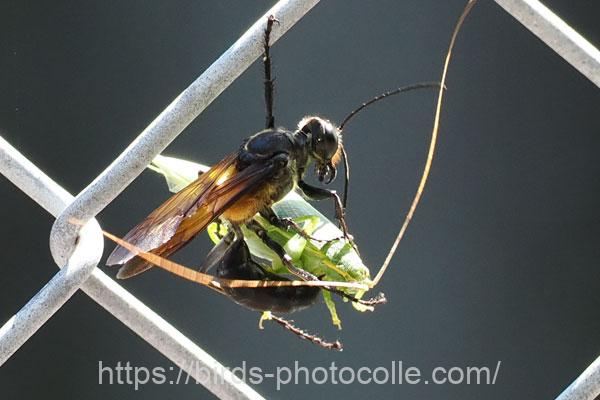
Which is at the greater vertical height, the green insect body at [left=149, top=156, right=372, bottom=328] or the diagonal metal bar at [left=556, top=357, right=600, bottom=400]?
the green insect body at [left=149, top=156, right=372, bottom=328]

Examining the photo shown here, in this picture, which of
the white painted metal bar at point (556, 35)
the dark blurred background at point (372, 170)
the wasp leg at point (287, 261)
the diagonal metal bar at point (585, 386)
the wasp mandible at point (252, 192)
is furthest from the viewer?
the dark blurred background at point (372, 170)

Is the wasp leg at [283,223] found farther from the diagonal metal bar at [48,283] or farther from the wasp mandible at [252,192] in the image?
the diagonal metal bar at [48,283]

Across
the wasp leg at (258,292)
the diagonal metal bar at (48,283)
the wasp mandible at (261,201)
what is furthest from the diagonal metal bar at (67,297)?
the wasp leg at (258,292)

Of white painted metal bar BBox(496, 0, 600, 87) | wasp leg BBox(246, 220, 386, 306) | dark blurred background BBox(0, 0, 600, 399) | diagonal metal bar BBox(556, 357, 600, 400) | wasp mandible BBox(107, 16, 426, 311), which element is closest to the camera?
white painted metal bar BBox(496, 0, 600, 87)

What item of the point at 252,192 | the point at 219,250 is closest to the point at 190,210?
the point at 252,192

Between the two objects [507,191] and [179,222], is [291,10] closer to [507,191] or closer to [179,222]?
[179,222]

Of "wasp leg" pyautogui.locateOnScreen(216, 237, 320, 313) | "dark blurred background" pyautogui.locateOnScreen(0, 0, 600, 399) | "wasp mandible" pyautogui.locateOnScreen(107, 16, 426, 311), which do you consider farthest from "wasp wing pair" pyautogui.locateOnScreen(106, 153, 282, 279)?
"dark blurred background" pyautogui.locateOnScreen(0, 0, 600, 399)

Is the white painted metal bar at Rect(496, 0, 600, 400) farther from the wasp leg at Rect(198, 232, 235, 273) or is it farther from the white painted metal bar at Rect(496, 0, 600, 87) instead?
the wasp leg at Rect(198, 232, 235, 273)
